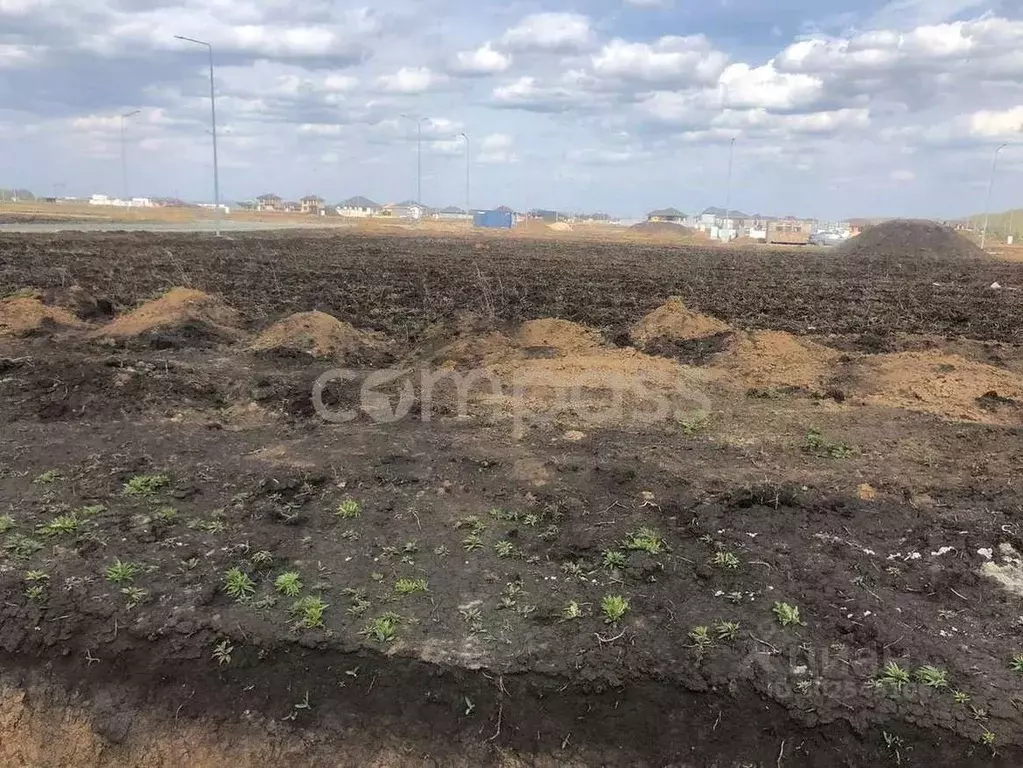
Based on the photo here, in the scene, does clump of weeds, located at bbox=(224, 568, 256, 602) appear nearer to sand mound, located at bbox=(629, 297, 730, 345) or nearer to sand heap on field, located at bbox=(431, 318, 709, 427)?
sand heap on field, located at bbox=(431, 318, 709, 427)

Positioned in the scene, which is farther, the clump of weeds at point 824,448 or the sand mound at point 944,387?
the sand mound at point 944,387

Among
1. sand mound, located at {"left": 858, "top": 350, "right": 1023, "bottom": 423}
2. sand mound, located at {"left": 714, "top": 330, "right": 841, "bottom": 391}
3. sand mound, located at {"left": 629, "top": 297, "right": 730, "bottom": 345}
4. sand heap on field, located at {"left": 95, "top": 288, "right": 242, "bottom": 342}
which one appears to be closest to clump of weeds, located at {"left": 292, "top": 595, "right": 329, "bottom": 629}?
sand mound, located at {"left": 714, "top": 330, "right": 841, "bottom": 391}

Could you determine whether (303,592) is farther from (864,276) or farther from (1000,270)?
(1000,270)

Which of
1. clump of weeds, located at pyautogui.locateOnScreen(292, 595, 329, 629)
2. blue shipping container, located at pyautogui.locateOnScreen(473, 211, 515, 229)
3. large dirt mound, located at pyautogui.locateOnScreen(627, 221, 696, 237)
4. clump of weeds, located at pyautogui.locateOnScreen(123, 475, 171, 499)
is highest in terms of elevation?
blue shipping container, located at pyautogui.locateOnScreen(473, 211, 515, 229)

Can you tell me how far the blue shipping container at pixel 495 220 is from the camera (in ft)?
352

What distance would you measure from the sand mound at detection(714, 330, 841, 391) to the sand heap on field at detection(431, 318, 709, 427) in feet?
2.30

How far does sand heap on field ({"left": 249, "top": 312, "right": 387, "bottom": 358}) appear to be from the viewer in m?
12.1

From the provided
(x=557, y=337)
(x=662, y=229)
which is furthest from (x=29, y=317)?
(x=662, y=229)

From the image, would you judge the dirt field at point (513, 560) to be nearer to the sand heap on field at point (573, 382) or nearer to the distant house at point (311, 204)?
the sand heap on field at point (573, 382)

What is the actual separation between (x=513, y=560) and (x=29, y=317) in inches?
491

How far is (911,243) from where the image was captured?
56.2 metres

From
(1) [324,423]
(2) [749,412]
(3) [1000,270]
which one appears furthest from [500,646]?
(3) [1000,270]

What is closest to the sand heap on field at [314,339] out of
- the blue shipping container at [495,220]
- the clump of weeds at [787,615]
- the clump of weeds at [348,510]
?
the clump of weeds at [348,510]

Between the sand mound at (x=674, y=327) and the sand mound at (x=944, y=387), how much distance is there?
290cm
